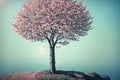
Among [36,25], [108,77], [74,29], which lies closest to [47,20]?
[36,25]

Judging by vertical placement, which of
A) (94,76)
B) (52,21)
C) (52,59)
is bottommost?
(94,76)

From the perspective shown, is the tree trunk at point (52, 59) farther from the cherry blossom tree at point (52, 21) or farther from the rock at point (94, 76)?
the rock at point (94, 76)

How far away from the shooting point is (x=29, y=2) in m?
15.3

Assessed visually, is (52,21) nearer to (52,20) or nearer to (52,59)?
(52,20)

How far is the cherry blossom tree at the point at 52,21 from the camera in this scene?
1442 cm

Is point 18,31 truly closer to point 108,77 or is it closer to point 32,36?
point 32,36

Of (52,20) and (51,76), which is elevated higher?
(52,20)

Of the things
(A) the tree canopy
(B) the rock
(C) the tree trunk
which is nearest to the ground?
(B) the rock

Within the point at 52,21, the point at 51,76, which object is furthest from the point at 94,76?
the point at 52,21

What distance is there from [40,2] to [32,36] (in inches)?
95.3

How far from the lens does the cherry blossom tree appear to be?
47.3ft

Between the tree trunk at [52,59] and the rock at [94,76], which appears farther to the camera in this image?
the rock at [94,76]

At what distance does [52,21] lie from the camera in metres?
14.5

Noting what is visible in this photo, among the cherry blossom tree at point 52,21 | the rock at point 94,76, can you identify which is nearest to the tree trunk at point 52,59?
the cherry blossom tree at point 52,21
